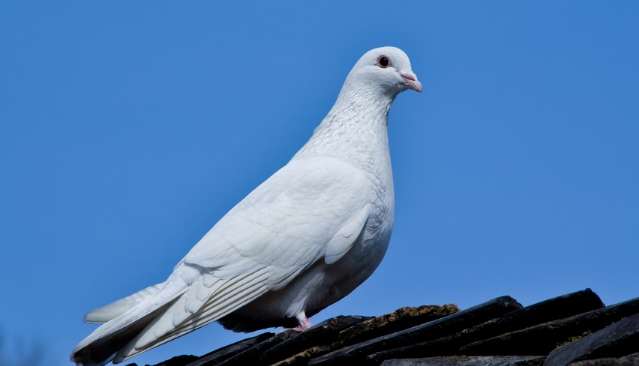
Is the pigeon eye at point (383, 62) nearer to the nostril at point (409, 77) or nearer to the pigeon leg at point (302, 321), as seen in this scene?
the nostril at point (409, 77)

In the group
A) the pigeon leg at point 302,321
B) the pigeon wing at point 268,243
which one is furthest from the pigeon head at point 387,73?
the pigeon leg at point 302,321

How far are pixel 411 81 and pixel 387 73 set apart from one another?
0.63ft

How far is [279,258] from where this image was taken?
725 cm

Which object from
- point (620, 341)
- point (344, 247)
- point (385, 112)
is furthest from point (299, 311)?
point (620, 341)

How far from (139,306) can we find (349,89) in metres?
2.56

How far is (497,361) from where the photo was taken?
4625 millimetres

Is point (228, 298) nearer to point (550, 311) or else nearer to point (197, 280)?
point (197, 280)

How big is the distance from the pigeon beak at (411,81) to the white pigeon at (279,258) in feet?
1.98

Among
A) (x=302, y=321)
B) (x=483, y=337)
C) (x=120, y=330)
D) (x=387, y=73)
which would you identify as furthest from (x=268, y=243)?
(x=483, y=337)

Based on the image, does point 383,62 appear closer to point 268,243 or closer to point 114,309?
point 268,243

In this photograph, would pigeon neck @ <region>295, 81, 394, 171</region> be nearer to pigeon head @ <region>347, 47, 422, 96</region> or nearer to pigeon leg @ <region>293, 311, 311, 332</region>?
pigeon head @ <region>347, 47, 422, 96</region>

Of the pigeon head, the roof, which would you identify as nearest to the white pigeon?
the pigeon head

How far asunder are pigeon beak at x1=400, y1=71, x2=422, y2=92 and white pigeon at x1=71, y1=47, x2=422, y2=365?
60 centimetres

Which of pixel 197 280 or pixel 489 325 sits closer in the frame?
pixel 489 325
